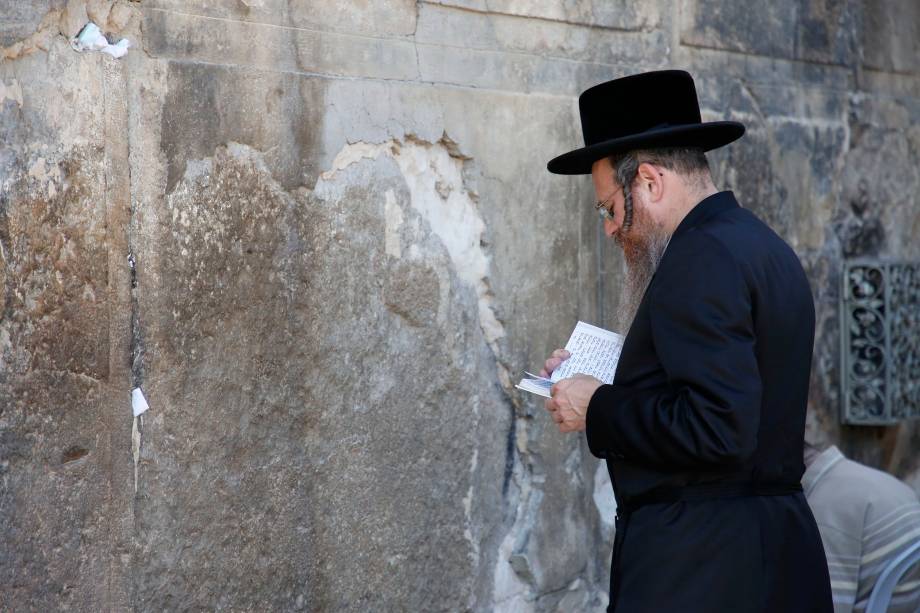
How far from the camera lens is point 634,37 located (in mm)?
4008

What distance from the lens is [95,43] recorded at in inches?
105

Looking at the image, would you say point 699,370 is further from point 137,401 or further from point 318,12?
point 318,12

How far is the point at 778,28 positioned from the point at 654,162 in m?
2.21

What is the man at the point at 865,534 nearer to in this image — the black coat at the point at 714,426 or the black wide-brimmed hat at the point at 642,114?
the black coat at the point at 714,426

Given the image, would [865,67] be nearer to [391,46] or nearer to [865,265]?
[865,265]

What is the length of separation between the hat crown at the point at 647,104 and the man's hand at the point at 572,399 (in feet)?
1.65

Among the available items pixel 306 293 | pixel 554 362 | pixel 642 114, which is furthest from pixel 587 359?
pixel 306 293

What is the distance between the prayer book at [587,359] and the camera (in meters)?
2.74

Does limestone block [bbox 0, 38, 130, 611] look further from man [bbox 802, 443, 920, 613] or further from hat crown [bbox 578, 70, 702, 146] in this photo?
man [bbox 802, 443, 920, 613]

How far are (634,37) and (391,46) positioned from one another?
1.05 m

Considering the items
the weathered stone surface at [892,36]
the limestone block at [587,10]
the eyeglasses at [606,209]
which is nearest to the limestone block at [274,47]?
the limestone block at [587,10]

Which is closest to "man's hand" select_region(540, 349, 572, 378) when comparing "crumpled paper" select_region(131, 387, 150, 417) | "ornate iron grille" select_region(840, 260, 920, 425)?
"crumpled paper" select_region(131, 387, 150, 417)

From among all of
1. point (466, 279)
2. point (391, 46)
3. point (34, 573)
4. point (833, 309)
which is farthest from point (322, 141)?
point (833, 309)

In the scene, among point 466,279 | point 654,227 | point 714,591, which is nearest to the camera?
point 714,591
